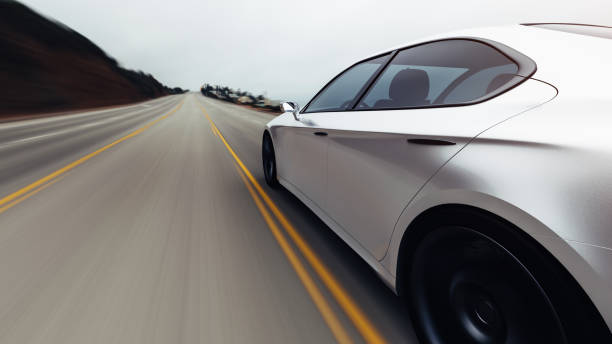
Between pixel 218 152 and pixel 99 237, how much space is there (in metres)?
4.97

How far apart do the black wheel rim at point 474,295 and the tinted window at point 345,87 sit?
157 cm

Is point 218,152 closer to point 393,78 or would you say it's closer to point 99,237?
point 99,237

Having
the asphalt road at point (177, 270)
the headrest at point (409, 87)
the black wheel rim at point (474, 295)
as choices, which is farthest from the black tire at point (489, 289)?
the headrest at point (409, 87)

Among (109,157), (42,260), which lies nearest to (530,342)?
(42,260)

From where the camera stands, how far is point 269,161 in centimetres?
488

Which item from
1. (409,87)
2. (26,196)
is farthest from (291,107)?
(26,196)

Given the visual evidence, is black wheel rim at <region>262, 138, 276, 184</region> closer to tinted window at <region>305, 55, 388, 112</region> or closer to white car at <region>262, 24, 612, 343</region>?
tinted window at <region>305, 55, 388, 112</region>

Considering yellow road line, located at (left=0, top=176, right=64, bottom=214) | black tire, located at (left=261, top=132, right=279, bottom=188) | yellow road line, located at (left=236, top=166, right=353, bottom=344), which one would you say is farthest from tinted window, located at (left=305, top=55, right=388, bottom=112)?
yellow road line, located at (left=0, top=176, right=64, bottom=214)

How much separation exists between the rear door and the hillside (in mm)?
26188

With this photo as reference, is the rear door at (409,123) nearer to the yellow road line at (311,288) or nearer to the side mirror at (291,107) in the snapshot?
the yellow road line at (311,288)

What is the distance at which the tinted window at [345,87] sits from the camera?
9.05 ft

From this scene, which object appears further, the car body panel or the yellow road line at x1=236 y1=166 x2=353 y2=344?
the yellow road line at x1=236 y1=166 x2=353 y2=344

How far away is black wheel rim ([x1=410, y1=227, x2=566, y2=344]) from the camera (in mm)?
1185

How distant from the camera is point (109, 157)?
719 cm
